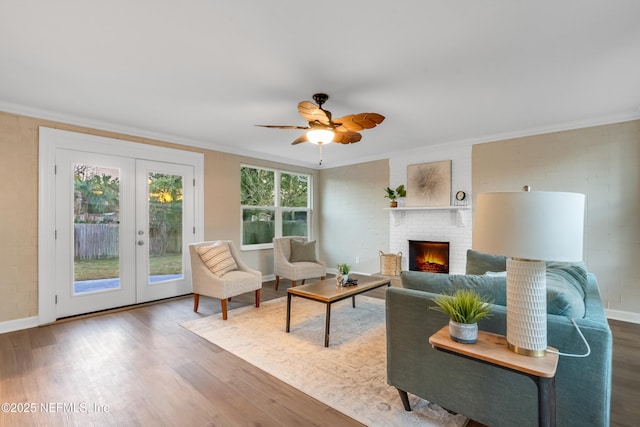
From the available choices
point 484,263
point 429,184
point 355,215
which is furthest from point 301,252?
point 484,263

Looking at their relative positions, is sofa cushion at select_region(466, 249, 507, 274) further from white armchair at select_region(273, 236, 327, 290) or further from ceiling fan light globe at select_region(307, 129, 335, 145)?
white armchair at select_region(273, 236, 327, 290)

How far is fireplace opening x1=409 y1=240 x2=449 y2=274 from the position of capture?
500 cm

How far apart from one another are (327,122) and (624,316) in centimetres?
409

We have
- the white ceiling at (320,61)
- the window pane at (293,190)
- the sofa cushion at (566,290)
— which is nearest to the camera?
the sofa cushion at (566,290)

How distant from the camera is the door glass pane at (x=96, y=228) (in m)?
3.70

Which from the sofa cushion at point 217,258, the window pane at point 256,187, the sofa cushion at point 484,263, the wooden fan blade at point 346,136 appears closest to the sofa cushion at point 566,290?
the sofa cushion at point 484,263

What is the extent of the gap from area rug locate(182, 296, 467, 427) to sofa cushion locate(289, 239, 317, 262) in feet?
3.56

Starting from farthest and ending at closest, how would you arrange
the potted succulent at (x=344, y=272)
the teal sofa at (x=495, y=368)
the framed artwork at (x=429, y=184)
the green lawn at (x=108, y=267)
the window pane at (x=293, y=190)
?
the window pane at (x=293, y=190) < the framed artwork at (x=429, y=184) < the green lawn at (x=108, y=267) < the potted succulent at (x=344, y=272) < the teal sofa at (x=495, y=368)

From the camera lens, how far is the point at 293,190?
648 centimetres

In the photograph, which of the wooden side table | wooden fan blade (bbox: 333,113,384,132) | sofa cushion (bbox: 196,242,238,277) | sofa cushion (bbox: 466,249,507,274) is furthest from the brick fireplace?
the wooden side table

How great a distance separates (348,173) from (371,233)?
4.39 feet

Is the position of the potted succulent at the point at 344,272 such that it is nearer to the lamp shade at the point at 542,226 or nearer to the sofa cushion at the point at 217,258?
the sofa cushion at the point at 217,258

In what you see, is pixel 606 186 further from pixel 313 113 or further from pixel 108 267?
pixel 108 267

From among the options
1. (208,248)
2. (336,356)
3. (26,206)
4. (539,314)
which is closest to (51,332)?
(26,206)
